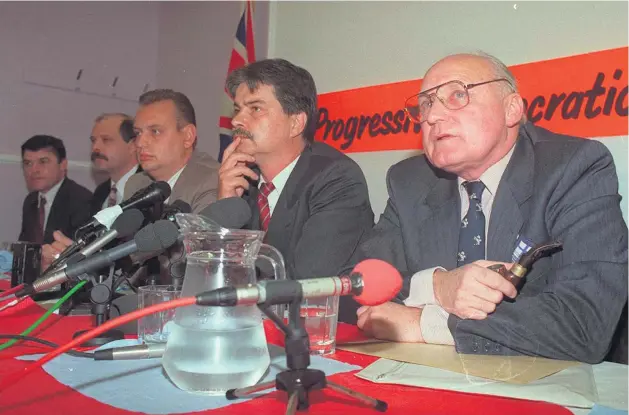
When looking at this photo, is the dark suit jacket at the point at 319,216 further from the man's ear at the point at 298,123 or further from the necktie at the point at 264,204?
the man's ear at the point at 298,123

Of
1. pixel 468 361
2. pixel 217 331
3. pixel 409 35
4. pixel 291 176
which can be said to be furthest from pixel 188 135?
pixel 217 331

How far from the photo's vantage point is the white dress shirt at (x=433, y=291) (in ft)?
4.30

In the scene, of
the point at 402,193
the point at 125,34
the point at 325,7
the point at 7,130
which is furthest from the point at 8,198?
the point at 402,193

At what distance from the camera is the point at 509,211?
1.56 m

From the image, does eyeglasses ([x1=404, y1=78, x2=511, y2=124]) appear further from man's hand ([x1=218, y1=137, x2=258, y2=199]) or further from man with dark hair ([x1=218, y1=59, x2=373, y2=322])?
man's hand ([x1=218, y1=137, x2=258, y2=199])

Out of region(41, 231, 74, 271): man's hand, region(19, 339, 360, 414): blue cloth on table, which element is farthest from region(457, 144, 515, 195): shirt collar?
region(41, 231, 74, 271): man's hand

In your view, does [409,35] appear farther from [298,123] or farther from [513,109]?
[513,109]

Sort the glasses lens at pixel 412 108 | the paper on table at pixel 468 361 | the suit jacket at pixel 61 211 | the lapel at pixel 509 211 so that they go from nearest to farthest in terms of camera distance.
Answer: the paper on table at pixel 468 361 < the lapel at pixel 509 211 < the glasses lens at pixel 412 108 < the suit jacket at pixel 61 211

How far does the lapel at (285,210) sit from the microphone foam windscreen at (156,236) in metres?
1.18

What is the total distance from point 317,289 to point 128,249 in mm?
445

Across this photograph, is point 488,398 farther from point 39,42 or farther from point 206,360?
point 39,42

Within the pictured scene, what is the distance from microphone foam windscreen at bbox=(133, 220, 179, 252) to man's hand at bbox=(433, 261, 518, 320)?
0.62 m

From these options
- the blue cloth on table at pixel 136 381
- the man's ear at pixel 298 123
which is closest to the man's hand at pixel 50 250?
the man's ear at pixel 298 123

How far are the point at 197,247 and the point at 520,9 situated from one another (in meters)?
2.04
